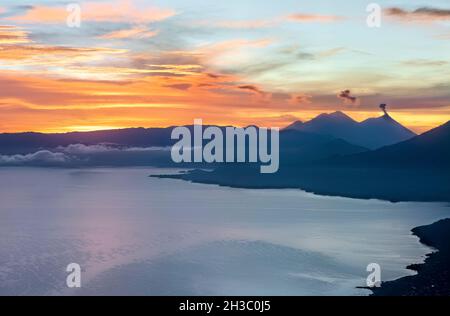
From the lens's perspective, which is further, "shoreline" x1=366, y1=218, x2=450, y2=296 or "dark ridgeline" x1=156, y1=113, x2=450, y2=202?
"dark ridgeline" x1=156, y1=113, x2=450, y2=202

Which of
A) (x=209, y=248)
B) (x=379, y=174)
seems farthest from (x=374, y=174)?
(x=209, y=248)

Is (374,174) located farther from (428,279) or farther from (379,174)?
(428,279)

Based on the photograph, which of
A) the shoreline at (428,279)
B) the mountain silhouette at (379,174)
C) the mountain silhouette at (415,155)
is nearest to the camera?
the shoreline at (428,279)

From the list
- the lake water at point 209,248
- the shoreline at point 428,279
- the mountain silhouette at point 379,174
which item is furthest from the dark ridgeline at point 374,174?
the shoreline at point 428,279

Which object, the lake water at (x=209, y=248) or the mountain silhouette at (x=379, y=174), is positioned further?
the mountain silhouette at (x=379, y=174)

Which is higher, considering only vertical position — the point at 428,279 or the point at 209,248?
the point at 209,248

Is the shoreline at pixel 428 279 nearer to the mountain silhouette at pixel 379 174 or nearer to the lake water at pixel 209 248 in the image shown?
the lake water at pixel 209 248

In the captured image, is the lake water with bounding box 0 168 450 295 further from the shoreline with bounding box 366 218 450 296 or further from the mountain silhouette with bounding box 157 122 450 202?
the mountain silhouette with bounding box 157 122 450 202

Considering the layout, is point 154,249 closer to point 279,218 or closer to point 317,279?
point 317,279

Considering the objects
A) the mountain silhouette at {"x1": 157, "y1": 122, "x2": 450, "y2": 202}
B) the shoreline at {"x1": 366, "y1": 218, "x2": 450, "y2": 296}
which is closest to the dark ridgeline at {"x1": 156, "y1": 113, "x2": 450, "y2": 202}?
the mountain silhouette at {"x1": 157, "y1": 122, "x2": 450, "y2": 202}
